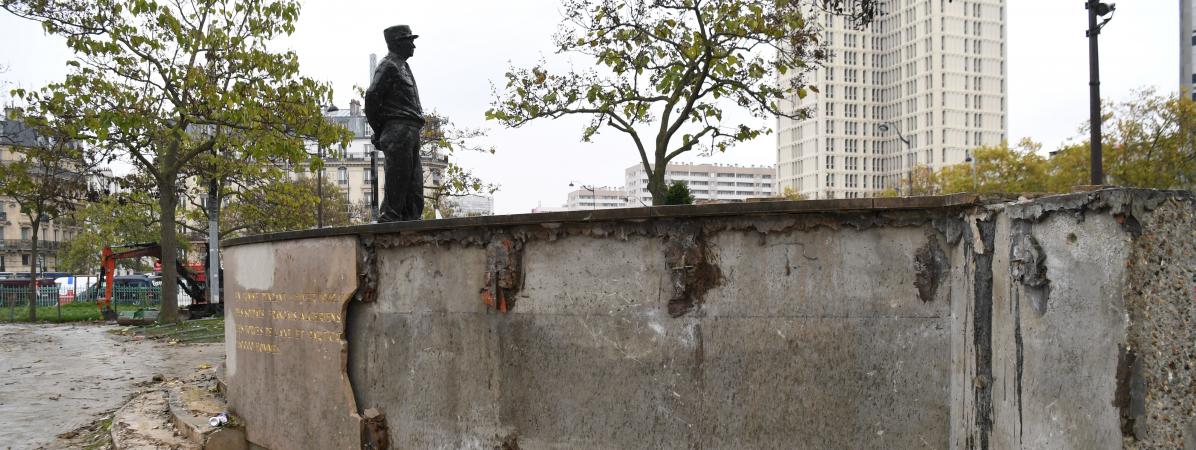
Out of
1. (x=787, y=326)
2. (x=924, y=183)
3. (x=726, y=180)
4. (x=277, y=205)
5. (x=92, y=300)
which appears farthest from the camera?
(x=726, y=180)

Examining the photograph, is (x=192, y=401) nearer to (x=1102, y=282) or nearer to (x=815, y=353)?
(x=815, y=353)

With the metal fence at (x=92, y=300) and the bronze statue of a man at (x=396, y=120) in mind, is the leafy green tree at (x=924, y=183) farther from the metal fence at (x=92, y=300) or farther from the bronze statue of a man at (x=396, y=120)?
the bronze statue of a man at (x=396, y=120)

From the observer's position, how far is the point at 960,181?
44438 millimetres

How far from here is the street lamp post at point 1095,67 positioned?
1174 centimetres

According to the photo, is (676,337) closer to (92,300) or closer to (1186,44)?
(1186,44)

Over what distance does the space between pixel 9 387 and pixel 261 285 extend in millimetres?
6410

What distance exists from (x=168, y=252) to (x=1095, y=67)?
1867cm

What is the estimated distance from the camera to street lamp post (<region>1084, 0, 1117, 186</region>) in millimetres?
11742

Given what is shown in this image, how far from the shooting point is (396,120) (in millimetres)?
6801

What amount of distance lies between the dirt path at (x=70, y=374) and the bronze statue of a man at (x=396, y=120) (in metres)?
3.82

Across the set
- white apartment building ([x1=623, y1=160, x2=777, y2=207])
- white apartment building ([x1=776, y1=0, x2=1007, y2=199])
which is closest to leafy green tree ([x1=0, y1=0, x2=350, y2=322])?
white apartment building ([x1=776, y1=0, x2=1007, y2=199])

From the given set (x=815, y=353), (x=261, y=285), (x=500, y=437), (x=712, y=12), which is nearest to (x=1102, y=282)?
(x=815, y=353)

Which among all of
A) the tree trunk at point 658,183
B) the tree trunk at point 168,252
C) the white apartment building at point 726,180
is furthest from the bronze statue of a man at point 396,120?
the white apartment building at point 726,180

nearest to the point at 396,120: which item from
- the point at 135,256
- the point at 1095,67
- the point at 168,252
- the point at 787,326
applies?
the point at 787,326
